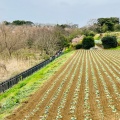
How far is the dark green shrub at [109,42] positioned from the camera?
257 feet

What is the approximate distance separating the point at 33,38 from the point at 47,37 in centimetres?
644

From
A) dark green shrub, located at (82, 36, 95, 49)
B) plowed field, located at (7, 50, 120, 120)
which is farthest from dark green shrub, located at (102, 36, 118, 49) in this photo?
plowed field, located at (7, 50, 120, 120)

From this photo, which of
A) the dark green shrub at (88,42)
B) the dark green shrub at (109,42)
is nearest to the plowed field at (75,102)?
the dark green shrub at (109,42)

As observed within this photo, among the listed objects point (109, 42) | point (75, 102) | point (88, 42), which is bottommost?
point (75, 102)

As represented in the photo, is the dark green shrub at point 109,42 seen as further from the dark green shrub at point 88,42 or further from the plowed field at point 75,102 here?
the plowed field at point 75,102

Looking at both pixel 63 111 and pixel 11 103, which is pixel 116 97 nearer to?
pixel 63 111

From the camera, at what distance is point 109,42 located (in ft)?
259

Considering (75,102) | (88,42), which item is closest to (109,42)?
(88,42)

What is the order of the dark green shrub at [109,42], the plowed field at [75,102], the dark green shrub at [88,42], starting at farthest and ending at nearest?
the dark green shrub at [88,42], the dark green shrub at [109,42], the plowed field at [75,102]

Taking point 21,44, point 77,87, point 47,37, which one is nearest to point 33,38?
point 47,37

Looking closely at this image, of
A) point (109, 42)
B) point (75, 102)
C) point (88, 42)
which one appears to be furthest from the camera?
point (88, 42)

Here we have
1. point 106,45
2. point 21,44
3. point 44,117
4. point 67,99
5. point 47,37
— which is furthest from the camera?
point 47,37

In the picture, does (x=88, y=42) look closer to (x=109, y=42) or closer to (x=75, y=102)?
(x=109, y=42)

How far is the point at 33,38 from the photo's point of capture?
3578 inches
